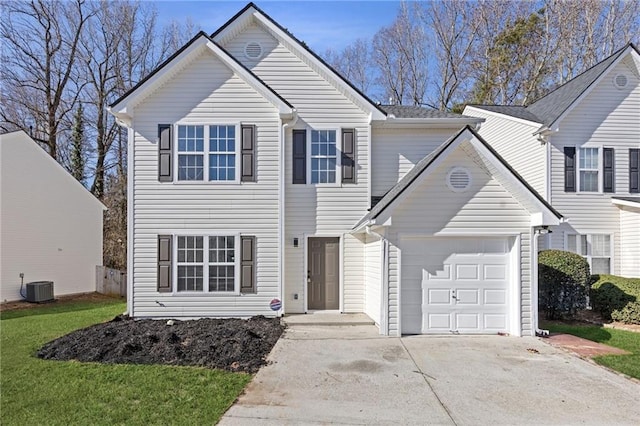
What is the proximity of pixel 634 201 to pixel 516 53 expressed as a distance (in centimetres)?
1451

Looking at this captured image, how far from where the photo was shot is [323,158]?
11.9m

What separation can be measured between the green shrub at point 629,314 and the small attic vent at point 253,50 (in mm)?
12343

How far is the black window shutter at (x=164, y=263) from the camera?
11023 mm

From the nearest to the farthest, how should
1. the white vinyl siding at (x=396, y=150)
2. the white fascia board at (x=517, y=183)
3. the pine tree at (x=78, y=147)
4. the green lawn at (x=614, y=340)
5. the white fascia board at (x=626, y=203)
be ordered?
the green lawn at (x=614, y=340) → the white fascia board at (x=517, y=183) → the white vinyl siding at (x=396, y=150) → the white fascia board at (x=626, y=203) → the pine tree at (x=78, y=147)

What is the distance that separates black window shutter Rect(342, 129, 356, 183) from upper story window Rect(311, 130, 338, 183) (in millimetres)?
258

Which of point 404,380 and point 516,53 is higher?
point 516,53

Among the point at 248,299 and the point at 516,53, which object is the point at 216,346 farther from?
the point at 516,53

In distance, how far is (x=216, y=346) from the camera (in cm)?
822

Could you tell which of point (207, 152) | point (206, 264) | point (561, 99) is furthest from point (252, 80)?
point (561, 99)

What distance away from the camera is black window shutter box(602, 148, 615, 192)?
14.0m

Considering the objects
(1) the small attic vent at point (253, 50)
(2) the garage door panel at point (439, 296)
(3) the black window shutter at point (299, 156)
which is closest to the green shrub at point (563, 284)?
(2) the garage door panel at point (439, 296)

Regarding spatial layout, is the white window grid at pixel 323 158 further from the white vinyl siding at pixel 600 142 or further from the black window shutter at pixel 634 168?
the black window shutter at pixel 634 168

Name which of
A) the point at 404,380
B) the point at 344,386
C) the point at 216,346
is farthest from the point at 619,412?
the point at 216,346

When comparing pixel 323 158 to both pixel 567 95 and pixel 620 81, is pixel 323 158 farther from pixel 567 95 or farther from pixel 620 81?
pixel 620 81
